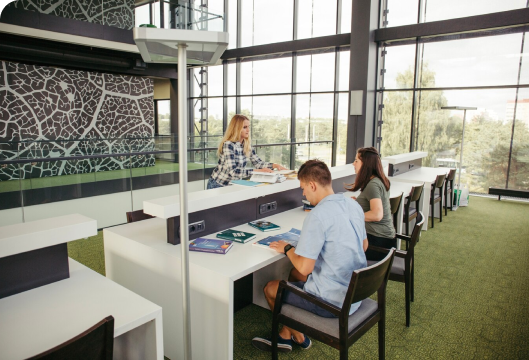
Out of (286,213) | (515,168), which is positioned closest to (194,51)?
(286,213)

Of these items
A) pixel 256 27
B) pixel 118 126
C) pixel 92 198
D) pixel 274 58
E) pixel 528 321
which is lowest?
pixel 528 321

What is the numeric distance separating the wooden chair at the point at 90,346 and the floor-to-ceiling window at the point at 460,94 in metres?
8.67

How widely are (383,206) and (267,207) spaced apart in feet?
3.25

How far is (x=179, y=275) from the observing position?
7.63 ft

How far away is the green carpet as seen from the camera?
8.47ft

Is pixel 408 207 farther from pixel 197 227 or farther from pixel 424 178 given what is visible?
pixel 197 227

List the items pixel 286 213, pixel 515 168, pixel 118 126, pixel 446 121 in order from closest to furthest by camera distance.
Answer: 1. pixel 286 213
2. pixel 515 168
3. pixel 446 121
4. pixel 118 126

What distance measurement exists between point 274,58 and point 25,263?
9946 millimetres

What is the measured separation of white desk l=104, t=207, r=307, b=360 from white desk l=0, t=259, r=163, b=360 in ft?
1.45

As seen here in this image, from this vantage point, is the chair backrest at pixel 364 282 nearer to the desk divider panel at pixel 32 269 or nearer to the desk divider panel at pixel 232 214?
the desk divider panel at pixel 232 214

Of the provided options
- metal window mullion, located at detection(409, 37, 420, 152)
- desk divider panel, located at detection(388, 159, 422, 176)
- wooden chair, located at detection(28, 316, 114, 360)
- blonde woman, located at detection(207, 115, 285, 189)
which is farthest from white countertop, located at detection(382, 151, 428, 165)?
wooden chair, located at detection(28, 316, 114, 360)

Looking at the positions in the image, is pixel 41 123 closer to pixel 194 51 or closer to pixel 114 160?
pixel 114 160

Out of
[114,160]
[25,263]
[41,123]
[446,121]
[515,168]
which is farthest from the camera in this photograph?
[41,123]

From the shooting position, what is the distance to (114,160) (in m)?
5.33
